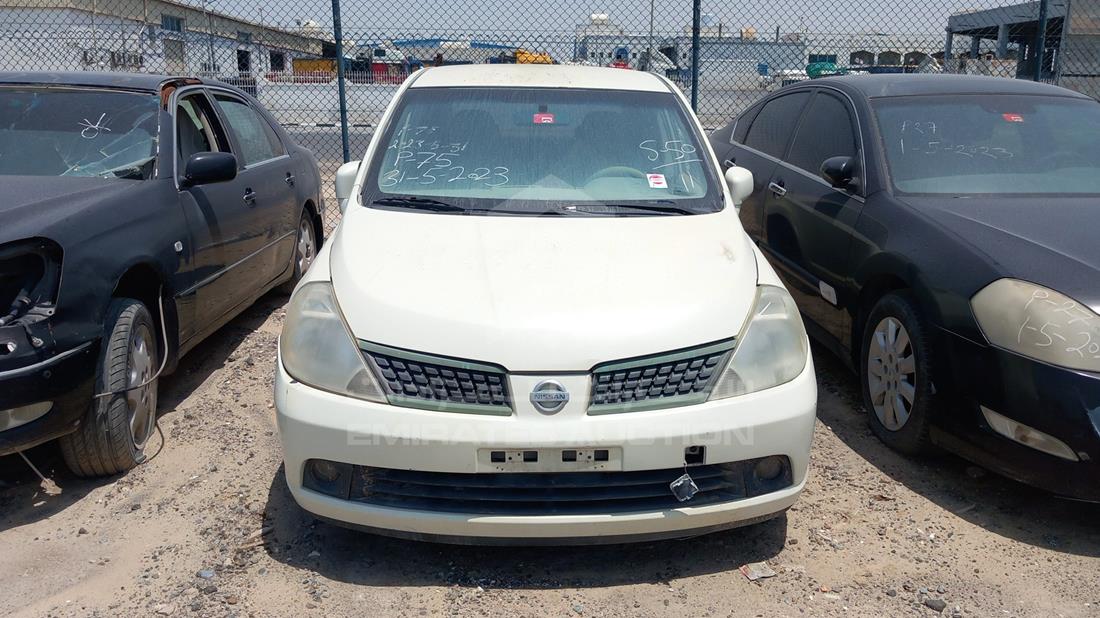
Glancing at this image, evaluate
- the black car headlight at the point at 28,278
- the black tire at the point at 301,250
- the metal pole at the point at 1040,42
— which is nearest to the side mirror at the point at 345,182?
the black car headlight at the point at 28,278

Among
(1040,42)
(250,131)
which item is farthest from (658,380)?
(1040,42)

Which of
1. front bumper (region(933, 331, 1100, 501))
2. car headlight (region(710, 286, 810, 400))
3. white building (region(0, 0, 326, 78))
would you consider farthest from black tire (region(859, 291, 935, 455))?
white building (region(0, 0, 326, 78))

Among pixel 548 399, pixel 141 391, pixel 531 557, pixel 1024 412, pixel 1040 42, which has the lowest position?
pixel 531 557

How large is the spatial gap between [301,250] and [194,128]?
5.47ft

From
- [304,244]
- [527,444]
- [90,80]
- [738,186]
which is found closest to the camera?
[527,444]

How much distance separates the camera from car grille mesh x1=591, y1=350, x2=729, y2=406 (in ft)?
8.95

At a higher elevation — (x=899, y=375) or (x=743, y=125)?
(x=743, y=125)

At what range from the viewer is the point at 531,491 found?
9.12ft

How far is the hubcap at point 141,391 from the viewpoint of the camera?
144 inches

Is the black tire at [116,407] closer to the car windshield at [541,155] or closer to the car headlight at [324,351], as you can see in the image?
the car headlight at [324,351]

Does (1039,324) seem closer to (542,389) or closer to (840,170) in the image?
(840,170)

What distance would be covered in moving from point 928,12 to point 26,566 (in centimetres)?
894

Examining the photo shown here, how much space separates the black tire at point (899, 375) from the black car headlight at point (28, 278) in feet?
11.1

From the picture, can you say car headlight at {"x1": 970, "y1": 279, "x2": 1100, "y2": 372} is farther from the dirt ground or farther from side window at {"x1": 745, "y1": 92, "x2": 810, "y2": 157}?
side window at {"x1": 745, "y1": 92, "x2": 810, "y2": 157}
